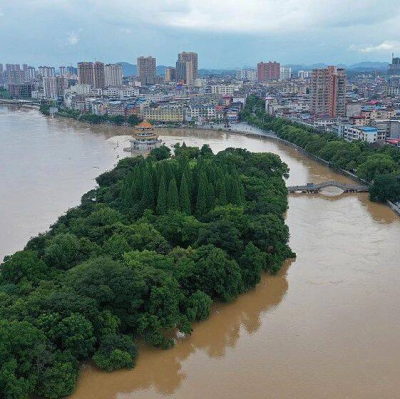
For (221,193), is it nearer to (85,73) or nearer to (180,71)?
(85,73)

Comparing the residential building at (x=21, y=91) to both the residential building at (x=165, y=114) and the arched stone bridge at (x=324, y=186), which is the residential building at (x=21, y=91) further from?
the arched stone bridge at (x=324, y=186)

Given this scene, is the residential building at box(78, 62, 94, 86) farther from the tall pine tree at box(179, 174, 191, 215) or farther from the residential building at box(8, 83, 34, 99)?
the tall pine tree at box(179, 174, 191, 215)

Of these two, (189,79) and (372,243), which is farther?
(189,79)

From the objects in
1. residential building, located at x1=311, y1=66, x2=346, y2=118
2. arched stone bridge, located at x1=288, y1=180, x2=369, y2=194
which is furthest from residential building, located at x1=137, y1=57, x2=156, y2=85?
arched stone bridge, located at x1=288, y1=180, x2=369, y2=194

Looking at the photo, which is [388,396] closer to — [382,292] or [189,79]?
[382,292]

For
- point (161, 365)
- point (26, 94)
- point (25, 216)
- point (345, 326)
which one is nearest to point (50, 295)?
point (161, 365)

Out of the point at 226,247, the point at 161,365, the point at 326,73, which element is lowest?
the point at 161,365
